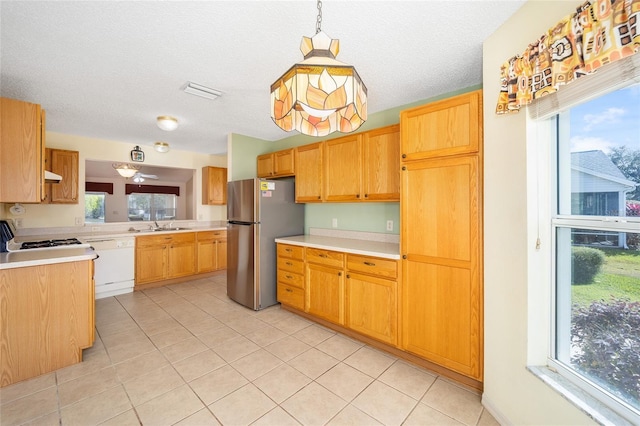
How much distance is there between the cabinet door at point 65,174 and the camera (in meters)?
3.53

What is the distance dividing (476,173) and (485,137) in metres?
0.24

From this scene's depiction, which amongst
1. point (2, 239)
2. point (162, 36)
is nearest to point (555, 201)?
point (162, 36)

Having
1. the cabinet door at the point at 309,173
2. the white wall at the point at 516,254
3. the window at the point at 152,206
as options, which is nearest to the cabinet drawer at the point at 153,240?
the cabinet door at the point at 309,173

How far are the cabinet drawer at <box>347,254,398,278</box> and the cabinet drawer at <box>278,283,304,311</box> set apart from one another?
841mm

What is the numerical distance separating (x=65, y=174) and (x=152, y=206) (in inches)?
206

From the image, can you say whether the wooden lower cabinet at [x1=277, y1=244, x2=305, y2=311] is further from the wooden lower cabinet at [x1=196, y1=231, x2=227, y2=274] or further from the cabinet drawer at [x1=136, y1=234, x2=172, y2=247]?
the cabinet drawer at [x1=136, y1=234, x2=172, y2=247]

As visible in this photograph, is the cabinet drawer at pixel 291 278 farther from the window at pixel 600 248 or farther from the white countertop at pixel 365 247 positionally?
the window at pixel 600 248

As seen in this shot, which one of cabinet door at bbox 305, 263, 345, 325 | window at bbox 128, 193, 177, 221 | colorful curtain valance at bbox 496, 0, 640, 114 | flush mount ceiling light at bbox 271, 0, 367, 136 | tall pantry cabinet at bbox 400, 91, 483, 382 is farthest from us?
window at bbox 128, 193, 177, 221

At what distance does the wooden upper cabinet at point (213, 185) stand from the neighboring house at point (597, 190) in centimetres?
519

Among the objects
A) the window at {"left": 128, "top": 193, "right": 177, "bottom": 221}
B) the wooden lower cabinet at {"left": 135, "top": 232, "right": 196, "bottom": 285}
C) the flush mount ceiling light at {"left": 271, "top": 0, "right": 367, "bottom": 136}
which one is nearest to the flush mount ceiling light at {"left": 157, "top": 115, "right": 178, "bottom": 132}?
A: the wooden lower cabinet at {"left": 135, "top": 232, "right": 196, "bottom": 285}

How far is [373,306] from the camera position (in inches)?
91.6

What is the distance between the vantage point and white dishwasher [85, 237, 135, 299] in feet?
12.1

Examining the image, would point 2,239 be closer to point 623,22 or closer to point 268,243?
point 268,243

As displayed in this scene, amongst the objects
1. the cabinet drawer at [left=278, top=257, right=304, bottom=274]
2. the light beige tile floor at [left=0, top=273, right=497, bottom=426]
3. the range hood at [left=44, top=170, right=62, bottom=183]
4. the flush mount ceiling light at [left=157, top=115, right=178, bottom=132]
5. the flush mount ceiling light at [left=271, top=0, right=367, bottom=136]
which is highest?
the flush mount ceiling light at [left=157, top=115, right=178, bottom=132]
